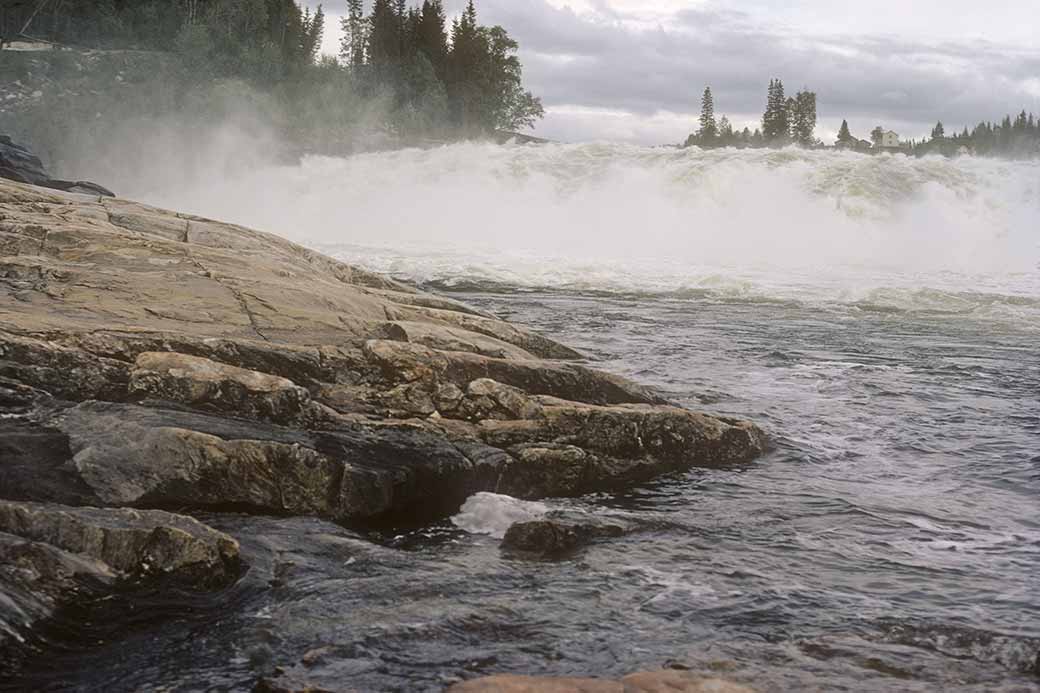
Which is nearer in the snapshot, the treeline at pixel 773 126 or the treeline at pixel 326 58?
the treeline at pixel 326 58

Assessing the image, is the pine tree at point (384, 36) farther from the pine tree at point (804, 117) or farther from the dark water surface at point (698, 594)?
the dark water surface at point (698, 594)

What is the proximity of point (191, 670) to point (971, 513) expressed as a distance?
17.6 feet

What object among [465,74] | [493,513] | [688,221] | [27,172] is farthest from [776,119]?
[493,513]

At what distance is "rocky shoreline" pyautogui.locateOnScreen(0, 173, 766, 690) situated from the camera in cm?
499

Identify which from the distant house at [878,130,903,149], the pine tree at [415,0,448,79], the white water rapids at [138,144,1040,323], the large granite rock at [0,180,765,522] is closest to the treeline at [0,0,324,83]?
the pine tree at [415,0,448,79]

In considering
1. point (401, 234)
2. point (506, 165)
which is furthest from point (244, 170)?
point (401, 234)

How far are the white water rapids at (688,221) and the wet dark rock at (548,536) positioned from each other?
1494cm

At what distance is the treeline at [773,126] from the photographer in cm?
12781

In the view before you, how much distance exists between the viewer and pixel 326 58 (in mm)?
111938

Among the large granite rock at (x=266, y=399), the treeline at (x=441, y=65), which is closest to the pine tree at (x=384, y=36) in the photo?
the treeline at (x=441, y=65)

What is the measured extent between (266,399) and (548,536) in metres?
2.11

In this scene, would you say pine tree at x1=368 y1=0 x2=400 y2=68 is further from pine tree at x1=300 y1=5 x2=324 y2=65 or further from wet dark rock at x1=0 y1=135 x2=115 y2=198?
wet dark rock at x1=0 y1=135 x2=115 y2=198

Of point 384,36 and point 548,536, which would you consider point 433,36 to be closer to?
point 384,36

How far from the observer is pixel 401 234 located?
37.5 m
